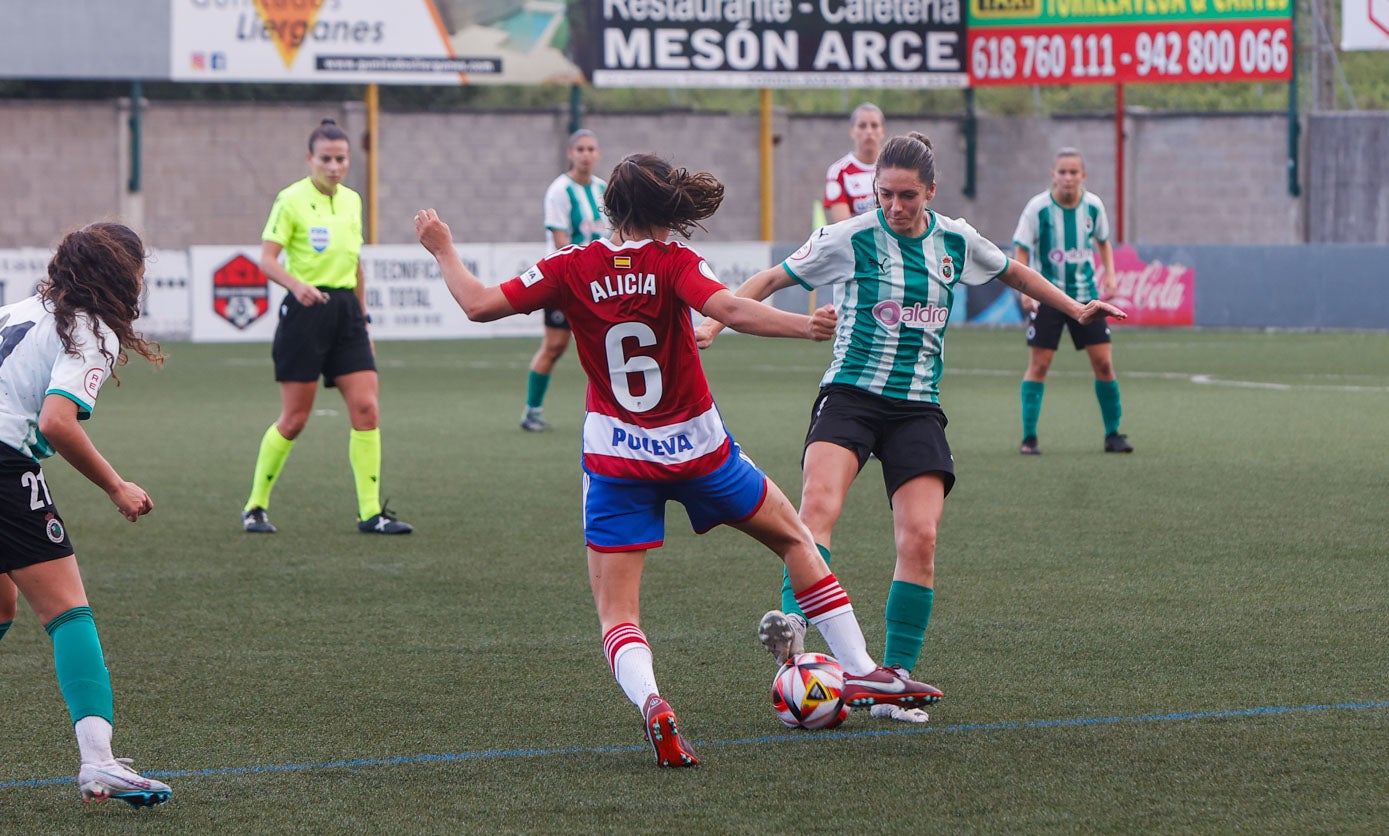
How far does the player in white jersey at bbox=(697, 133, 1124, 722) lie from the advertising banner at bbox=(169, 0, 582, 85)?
23993 millimetres

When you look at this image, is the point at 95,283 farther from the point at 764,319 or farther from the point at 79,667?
the point at 764,319

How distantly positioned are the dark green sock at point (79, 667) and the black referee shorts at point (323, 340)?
4671 millimetres

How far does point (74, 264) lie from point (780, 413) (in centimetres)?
1113

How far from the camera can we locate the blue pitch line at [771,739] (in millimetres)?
4930

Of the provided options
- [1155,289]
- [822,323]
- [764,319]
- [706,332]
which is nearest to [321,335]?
[706,332]

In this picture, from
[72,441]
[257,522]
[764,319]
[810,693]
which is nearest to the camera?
[72,441]

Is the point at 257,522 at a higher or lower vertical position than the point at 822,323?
lower

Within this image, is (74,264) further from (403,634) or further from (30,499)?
(403,634)

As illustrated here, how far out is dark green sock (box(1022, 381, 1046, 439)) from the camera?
1234 centimetres

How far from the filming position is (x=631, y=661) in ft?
16.2

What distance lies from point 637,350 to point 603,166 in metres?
30.0

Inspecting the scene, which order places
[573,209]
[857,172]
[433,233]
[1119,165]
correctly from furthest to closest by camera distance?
[1119,165] < [573,209] < [857,172] < [433,233]

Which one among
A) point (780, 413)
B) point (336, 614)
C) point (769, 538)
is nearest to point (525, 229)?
point (780, 413)

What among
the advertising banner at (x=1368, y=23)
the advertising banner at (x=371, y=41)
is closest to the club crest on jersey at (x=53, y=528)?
the advertising banner at (x=371, y=41)
